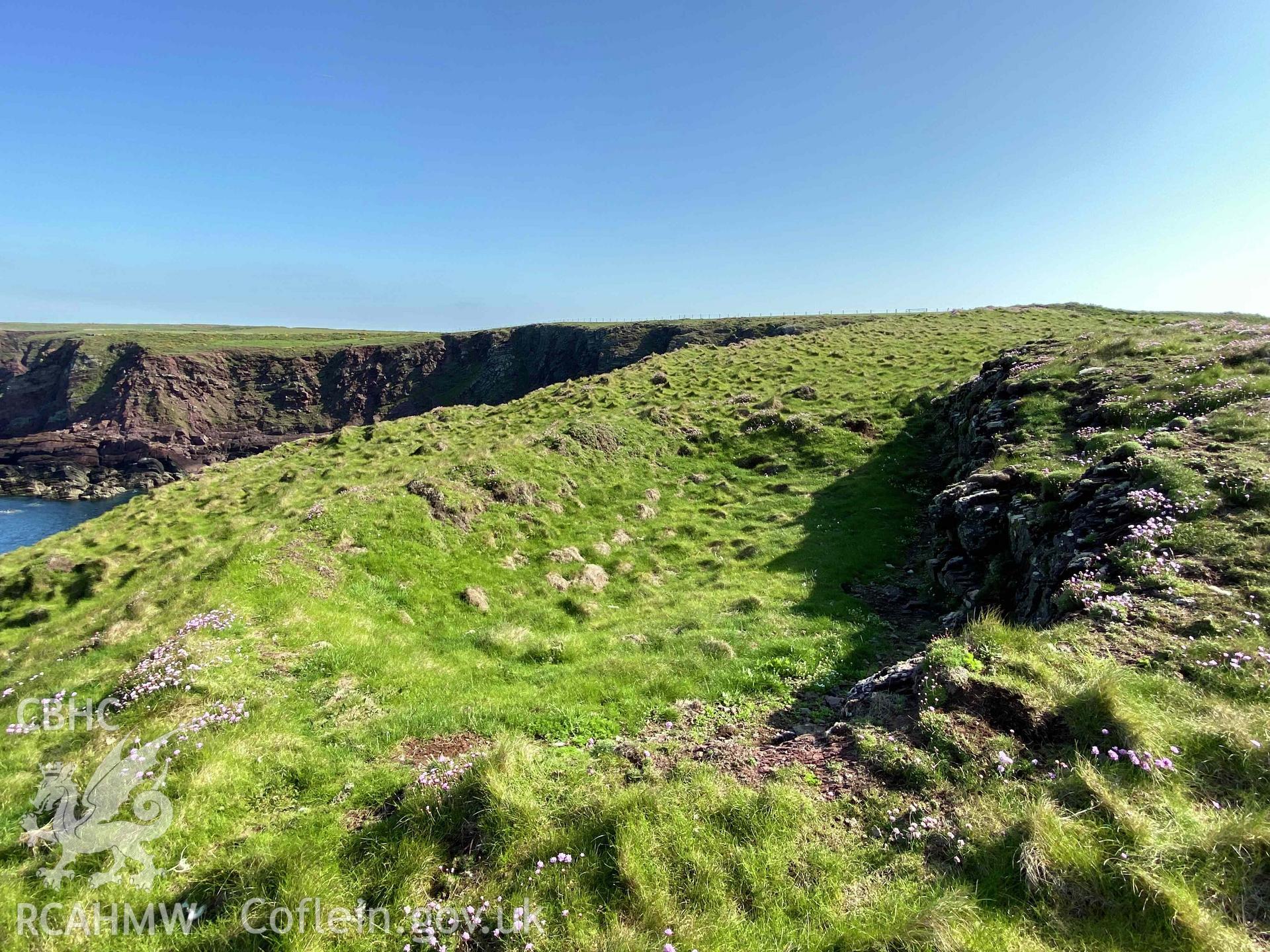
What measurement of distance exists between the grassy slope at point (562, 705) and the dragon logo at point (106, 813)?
23 centimetres

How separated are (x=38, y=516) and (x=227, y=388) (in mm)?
76221

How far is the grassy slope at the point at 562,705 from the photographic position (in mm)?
5383

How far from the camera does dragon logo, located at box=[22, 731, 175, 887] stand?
6293mm

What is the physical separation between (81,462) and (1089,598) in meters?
182

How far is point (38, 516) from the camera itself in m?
90.9

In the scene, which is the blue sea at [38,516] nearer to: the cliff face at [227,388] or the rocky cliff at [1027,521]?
the cliff face at [227,388]

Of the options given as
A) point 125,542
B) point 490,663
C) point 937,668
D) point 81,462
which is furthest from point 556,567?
point 81,462

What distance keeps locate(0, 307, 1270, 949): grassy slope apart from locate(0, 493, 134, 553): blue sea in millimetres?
76350

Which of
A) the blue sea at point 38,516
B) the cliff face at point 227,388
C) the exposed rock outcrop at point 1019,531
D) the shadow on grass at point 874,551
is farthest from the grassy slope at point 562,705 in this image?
the cliff face at point 227,388

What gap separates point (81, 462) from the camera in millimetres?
123875

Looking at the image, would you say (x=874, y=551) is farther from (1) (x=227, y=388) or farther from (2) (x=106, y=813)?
(1) (x=227, y=388)

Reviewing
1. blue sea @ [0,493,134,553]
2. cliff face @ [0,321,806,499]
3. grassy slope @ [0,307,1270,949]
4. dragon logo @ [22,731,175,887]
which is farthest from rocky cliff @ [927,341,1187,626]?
blue sea @ [0,493,134,553]

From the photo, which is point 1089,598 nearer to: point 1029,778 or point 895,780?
point 1029,778

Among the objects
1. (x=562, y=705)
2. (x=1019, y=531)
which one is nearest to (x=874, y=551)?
(x=1019, y=531)
